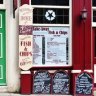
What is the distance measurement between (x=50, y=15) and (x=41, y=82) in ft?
7.62

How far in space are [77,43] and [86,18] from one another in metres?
0.92

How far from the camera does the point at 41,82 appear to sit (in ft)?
47.7

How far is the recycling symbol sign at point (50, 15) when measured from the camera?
14.8 m

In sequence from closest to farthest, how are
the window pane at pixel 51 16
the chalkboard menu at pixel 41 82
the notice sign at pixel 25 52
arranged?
the notice sign at pixel 25 52 → the chalkboard menu at pixel 41 82 → the window pane at pixel 51 16

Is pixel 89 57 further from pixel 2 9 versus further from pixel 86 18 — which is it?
pixel 2 9

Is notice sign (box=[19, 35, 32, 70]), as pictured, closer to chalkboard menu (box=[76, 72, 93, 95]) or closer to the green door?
the green door

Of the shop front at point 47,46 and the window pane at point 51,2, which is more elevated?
the window pane at point 51,2

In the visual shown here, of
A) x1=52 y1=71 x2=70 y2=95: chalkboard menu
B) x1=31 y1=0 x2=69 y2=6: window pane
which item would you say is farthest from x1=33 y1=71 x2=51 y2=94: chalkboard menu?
x1=31 y1=0 x2=69 y2=6: window pane

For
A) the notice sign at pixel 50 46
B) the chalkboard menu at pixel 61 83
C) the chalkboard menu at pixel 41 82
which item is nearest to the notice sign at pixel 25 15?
the notice sign at pixel 50 46

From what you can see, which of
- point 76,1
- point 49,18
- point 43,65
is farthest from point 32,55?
point 76,1

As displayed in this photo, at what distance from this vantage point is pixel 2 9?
578 inches

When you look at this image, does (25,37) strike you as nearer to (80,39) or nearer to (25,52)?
(25,52)

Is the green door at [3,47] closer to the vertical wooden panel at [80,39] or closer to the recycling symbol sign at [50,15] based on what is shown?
the recycling symbol sign at [50,15]

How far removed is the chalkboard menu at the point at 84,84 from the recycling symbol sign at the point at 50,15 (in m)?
2.22
